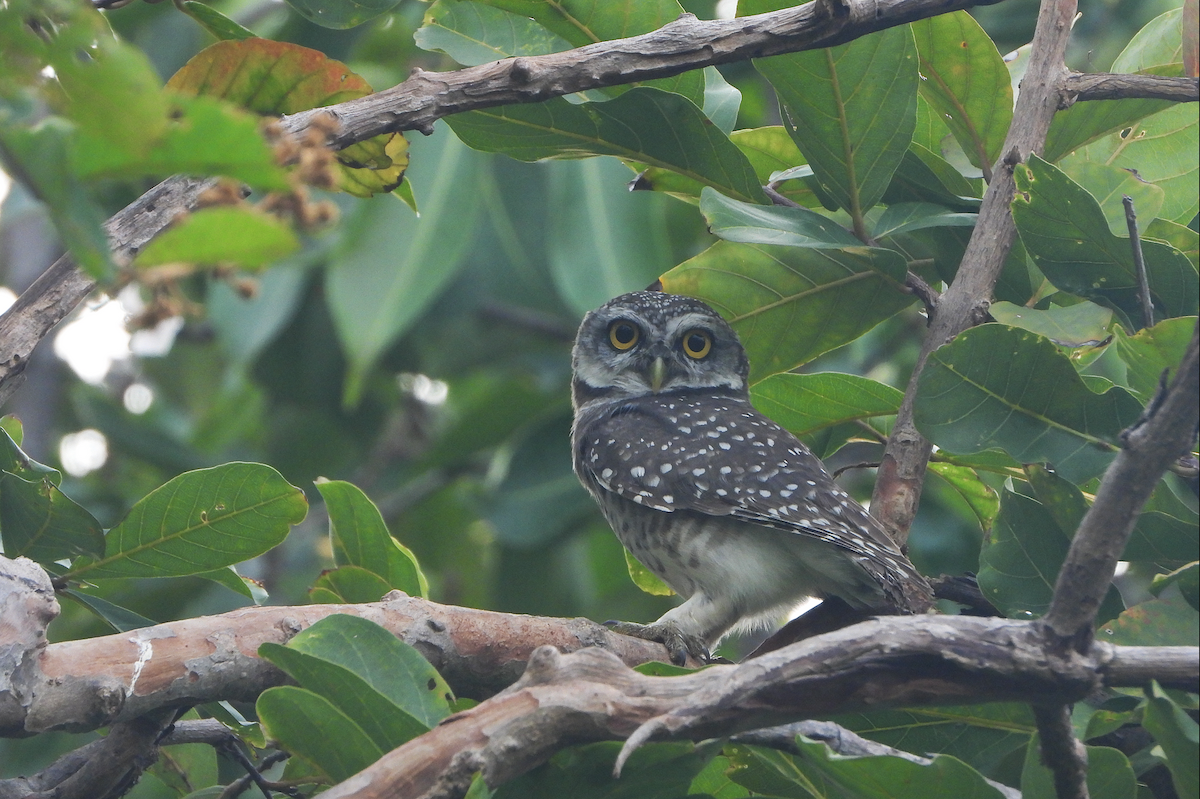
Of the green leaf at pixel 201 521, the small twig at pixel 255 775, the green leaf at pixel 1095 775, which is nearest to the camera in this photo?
the green leaf at pixel 1095 775

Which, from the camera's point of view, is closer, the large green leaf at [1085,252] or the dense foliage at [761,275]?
the dense foliage at [761,275]

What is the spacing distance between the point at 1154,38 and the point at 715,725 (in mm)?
2290

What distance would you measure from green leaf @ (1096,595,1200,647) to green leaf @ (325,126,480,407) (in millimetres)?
4128

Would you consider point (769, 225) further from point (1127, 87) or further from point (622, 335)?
point (622, 335)

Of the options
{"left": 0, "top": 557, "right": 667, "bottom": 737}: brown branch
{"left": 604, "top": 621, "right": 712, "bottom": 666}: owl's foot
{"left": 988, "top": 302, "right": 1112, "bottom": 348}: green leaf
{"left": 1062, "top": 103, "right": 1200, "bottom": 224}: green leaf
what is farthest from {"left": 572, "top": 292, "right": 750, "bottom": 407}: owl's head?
{"left": 0, "top": 557, "right": 667, "bottom": 737}: brown branch

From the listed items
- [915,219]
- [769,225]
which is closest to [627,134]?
[769,225]

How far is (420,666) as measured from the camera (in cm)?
181

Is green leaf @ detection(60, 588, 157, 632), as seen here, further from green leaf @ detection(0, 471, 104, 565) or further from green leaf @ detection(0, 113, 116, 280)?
green leaf @ detection(0, 113, 116, 280)

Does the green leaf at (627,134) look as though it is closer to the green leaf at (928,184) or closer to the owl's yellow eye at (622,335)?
the green leaf at (928,184)

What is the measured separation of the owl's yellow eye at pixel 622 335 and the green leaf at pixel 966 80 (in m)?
1.71

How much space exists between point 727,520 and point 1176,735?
1637 mm

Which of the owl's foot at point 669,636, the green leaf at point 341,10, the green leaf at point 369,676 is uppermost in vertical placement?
the green leaf at point 341,10

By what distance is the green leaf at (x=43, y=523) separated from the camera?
2.15 meters

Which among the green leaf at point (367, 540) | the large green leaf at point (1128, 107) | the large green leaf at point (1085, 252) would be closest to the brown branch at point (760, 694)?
the large green leaf at point (1085, 252)
